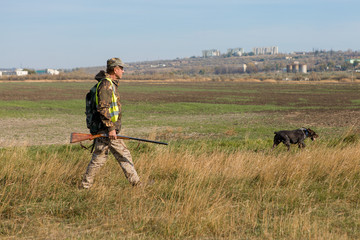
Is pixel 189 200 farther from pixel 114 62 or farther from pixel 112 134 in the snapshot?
pixel 114 62

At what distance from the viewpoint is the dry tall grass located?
469cm

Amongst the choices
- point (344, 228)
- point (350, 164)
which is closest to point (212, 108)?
point (350, 164)

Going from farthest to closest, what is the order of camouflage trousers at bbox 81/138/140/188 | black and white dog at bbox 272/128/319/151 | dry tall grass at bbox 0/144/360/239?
1. black and white dog at bbox 272/128/319/151
2. camouflage trousers at bbox 81/138/140/188
3. dry tall grass at bbox 0/144/360/239

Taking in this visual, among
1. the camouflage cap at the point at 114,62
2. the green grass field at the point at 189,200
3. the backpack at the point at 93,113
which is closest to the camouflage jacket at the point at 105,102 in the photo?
the backpack at the point at 93,113

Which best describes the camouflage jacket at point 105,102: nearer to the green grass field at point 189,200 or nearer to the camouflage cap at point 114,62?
the camouflage cap at point 114,62

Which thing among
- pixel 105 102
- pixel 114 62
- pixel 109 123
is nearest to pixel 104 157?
pixel 109 123

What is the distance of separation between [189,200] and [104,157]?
1.78 metres

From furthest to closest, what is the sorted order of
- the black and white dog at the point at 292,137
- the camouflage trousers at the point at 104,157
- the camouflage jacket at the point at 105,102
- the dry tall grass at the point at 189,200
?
the black and white dog at the point at 292,137
the camouflage trousers at the point at 104,157
the camouflage jacket at the point at 105,102
the dry tall grass at the point at 189,200

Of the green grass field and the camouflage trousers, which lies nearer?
the green grass field

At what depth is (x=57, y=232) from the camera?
4.62m

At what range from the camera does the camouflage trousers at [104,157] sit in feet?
20.8

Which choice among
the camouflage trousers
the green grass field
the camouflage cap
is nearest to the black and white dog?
the green grass field

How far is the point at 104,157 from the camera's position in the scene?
6.53 m

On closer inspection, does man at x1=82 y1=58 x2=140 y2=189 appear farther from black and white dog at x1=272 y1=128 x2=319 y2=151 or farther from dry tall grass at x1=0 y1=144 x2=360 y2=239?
black and white dog at x1=272 y1=128 x2=319 y2=151
